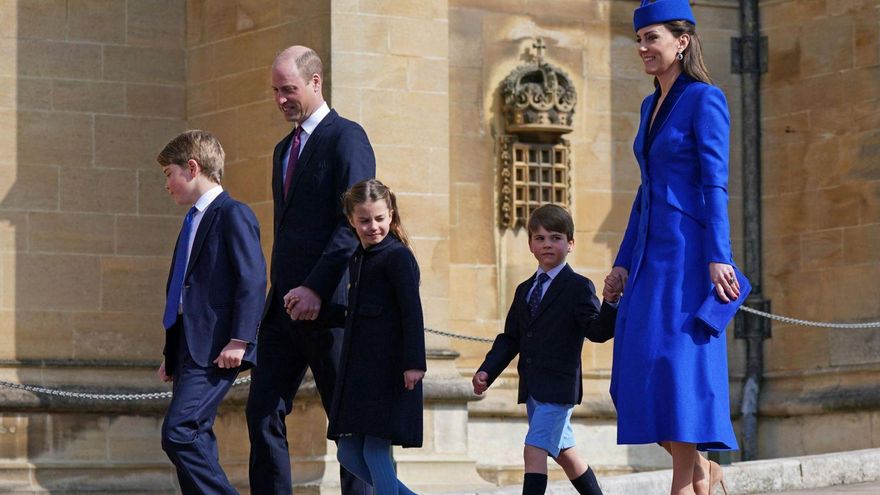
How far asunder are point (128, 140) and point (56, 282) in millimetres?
959

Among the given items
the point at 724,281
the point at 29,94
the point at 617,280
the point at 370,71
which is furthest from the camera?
the point at 29,94

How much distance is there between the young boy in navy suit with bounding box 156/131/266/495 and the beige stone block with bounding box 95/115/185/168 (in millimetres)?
4962

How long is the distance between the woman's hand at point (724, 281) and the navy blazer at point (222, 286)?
1.70 m

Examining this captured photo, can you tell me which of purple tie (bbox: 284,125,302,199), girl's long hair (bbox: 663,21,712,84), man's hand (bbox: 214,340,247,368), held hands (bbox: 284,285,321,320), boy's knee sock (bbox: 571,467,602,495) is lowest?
boy's knee sock (bbox: 571,467,602,495)

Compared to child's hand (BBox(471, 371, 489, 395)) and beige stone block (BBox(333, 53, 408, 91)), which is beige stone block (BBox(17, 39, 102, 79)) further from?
child's hand (BBox(471, 371, 489, 395))

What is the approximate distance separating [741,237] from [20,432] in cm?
486

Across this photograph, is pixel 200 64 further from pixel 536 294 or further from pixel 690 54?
pixel 690 54

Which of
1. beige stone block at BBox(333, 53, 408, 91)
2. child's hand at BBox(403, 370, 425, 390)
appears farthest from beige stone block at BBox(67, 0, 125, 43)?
child's hand at BBox(403, 370, 425, 390)

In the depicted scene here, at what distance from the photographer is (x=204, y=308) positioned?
7082mm

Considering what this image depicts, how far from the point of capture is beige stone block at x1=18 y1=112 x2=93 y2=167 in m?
12.0

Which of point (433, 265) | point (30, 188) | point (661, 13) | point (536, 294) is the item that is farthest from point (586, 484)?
point (30, 188)

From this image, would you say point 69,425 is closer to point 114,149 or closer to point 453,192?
point 114,149

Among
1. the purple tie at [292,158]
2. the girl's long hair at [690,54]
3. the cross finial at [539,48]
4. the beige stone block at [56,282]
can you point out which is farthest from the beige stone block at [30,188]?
the girl's long hair at [690,54]

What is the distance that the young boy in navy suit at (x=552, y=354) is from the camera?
26.5 ft
